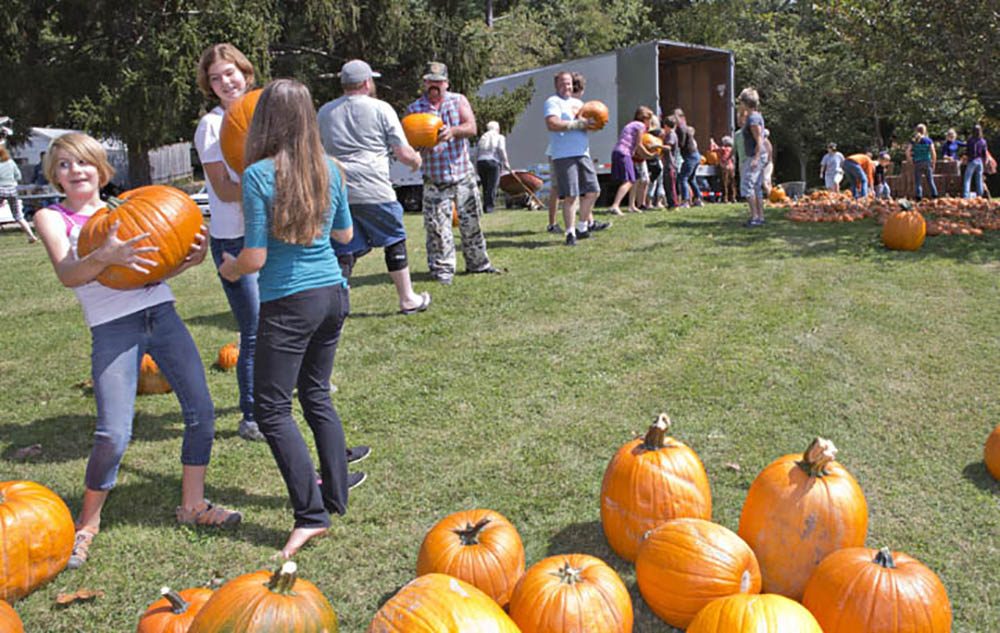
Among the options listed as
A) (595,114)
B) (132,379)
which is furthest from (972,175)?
(132,379)

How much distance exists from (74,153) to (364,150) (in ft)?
10.1

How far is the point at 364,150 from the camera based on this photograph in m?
6.45

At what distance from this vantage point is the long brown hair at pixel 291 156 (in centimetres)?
318

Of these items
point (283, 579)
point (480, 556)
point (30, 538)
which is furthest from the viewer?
point (30, 538)

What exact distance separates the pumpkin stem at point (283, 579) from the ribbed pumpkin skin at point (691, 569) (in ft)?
4.39

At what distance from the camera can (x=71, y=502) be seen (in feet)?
13.2

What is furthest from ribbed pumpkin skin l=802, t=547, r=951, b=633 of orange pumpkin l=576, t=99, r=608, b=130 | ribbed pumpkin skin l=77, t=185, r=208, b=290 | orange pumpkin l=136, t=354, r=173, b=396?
orange pumpkin l=576, t=99, r=608, b=130

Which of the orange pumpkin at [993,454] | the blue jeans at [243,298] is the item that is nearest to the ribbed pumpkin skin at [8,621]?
the blue jeans at [243,298]

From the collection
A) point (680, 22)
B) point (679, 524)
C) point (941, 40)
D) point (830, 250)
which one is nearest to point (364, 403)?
point (679, 524)

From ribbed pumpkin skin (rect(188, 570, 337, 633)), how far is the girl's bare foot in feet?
2.63

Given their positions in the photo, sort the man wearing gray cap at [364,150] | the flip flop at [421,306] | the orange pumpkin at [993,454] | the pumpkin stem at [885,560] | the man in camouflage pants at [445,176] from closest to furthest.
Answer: the pumpkin stem at [885,560] → the orange pumpkin at [993,454] → the man wearing gray cap at [364,150] → the flip flop at [421,306] → the man in camouflage pants at [445,176]

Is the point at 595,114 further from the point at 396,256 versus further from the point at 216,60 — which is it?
the point at 216,60

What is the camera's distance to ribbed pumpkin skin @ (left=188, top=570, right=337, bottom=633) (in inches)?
94.8

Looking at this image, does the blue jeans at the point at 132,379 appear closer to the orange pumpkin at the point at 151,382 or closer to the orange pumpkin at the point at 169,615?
the orange pumpkin at the point at 169,615
